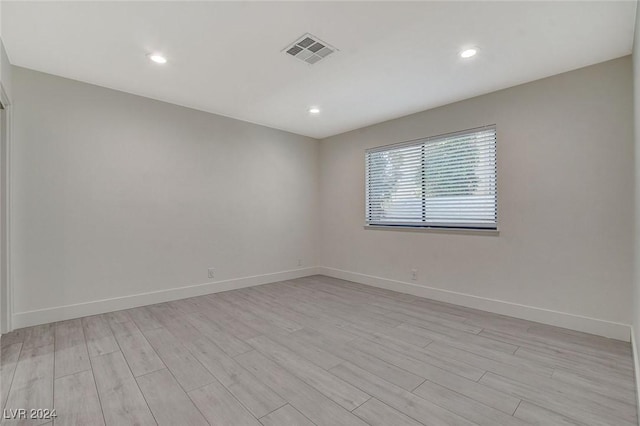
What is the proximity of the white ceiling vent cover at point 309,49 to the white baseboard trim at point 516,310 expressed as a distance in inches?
126

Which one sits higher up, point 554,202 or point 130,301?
point 554,202

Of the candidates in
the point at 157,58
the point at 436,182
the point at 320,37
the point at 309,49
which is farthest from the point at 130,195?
the point at 436,182

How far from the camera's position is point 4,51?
2.58m

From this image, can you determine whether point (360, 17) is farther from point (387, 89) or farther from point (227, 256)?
point (227, 256)

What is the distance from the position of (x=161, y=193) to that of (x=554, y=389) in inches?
171

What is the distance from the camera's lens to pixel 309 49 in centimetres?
254

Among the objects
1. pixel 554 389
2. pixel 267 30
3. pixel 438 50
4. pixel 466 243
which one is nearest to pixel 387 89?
pixel 438 50

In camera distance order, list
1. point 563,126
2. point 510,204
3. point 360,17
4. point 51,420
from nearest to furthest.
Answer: point 51,420
point 360,17
point 563,126
point 510,204

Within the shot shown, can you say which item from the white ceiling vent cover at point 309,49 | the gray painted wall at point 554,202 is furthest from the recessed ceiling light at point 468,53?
the white ceiling vent cover at point 309,49

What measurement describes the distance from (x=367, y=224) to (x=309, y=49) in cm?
296

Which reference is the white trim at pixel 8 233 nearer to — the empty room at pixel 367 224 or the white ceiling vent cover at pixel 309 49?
the empty room at pixel 367 224

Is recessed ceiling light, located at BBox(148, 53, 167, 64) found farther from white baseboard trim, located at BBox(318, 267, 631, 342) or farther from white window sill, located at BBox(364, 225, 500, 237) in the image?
white baseboard trim, located at BBox(318, 267, 631, 342)

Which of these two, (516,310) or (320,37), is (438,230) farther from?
Answer: (320,37)

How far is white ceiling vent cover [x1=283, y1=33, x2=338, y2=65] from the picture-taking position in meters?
2.41
